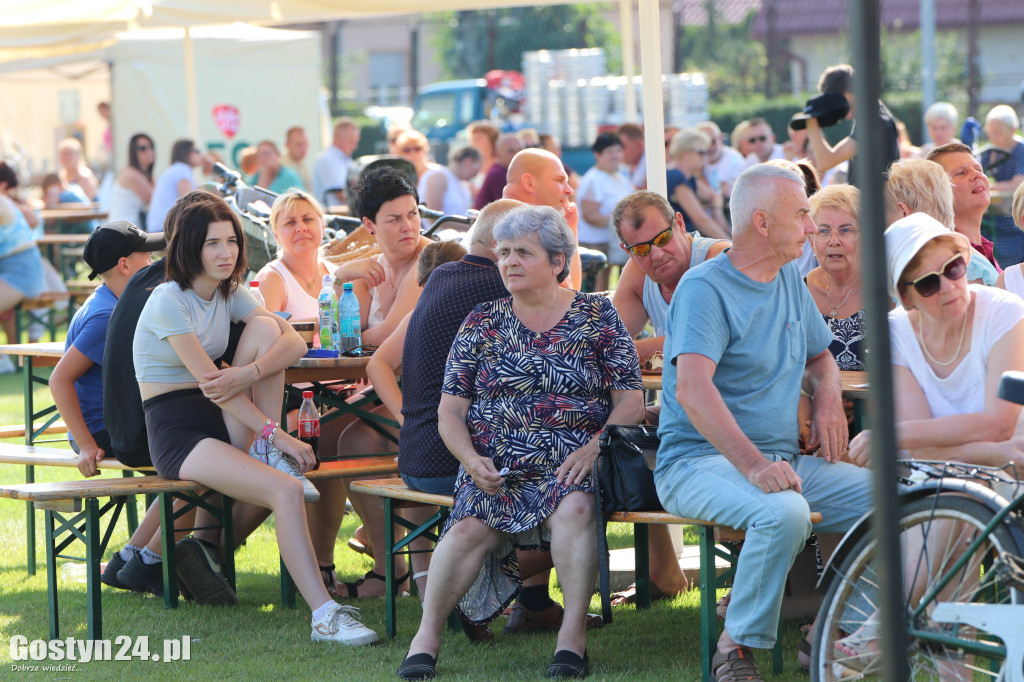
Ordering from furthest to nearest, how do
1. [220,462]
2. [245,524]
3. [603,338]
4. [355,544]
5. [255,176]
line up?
1. [255,176]
2. [355,544]
3. [245,524]
4. [220,462]
5. [603,338]

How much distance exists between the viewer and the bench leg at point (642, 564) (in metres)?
3.88

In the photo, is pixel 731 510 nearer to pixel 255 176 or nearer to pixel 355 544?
pixel 355 544

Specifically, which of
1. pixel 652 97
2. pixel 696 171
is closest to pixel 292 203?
pixel 652 97

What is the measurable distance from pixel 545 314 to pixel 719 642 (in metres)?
1.08

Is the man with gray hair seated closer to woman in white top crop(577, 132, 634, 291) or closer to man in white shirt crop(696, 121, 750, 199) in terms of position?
woman in white top crop(577, 132, 634, 291)

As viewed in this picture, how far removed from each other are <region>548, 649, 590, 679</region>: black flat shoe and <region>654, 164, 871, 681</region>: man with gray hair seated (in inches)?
15.1

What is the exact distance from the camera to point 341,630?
399 cm

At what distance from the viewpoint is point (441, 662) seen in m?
3.79

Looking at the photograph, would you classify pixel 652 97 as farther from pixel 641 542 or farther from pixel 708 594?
pixel 708 594

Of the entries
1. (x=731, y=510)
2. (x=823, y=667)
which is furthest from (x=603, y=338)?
(x=823, y=667)

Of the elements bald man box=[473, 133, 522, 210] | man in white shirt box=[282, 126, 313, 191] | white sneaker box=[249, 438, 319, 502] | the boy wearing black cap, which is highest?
man in white shirt box=[282, 126, 313, 191]

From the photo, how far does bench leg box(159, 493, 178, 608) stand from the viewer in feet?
14.0

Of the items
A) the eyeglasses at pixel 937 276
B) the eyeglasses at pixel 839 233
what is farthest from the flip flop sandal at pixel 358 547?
the eyeglasses at pixel 937 276

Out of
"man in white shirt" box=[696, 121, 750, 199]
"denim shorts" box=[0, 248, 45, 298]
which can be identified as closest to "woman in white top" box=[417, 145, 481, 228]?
"man in white shirt" box=[696, 121, 750, 199]
